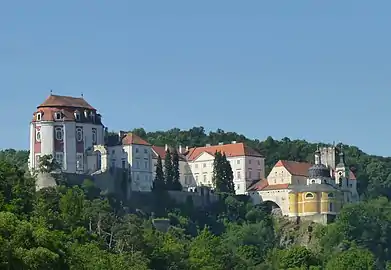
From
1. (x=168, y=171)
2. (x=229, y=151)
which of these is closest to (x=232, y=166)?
(x=229, y=151)

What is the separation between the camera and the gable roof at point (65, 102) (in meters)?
96.6

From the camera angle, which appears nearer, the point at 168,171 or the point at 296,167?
the point at 168,171

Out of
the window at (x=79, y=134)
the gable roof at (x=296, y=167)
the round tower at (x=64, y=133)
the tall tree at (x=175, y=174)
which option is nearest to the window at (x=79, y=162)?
the round tower at (x=64, y=133)

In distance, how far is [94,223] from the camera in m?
76.1

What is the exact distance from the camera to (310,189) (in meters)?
106

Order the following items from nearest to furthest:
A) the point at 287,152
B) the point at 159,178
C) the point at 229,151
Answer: the point at 159,178 → the point at 229,151 → the point at 287,152

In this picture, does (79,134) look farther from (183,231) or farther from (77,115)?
(183,231)

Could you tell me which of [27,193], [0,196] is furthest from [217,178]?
[0,196]

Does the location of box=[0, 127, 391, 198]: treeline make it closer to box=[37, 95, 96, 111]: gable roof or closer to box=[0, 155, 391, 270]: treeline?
box=[0, 155, 391, 270]: treeline

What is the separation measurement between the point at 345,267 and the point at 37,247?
45.6 meters

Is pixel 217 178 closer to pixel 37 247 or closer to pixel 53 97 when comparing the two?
pixel 53 97

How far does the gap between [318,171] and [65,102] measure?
2431cm

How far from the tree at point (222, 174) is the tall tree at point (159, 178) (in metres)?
6.64

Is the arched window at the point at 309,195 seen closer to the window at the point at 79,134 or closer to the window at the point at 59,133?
the window at the point at 79,134
